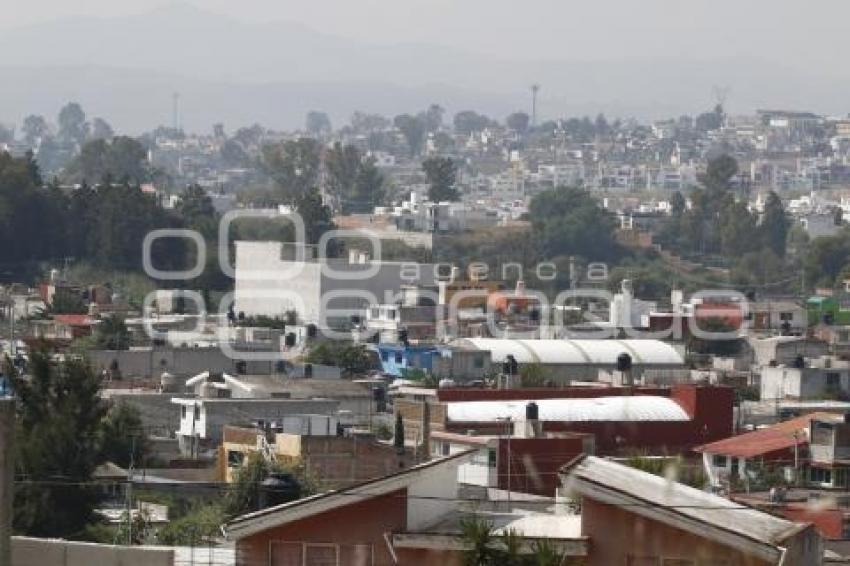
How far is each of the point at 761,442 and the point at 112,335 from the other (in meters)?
18.7

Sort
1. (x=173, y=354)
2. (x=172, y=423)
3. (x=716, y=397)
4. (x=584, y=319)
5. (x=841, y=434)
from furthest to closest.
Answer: (x=584, y=319), (x=173, y=354), (x=172, y=423), (x=716, y=397), (x=841, y=434)

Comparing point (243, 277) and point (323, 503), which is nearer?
point (323, 503)

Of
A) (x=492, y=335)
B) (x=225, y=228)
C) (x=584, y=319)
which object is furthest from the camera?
(x=225, y=228)

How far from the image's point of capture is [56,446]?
66.8 feet

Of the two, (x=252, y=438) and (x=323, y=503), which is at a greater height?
(x=323, y=503)

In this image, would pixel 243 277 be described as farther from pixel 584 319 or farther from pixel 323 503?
pixel 323 503

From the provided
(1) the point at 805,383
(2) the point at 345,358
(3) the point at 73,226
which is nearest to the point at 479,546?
(1) the point at 805,383

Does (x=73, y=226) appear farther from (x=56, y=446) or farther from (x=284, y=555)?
(x=284, y=555)

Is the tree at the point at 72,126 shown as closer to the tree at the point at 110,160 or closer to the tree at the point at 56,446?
the tree at the point at 110,160

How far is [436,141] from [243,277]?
378 feet

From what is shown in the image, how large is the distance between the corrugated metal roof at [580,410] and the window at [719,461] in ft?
4.49

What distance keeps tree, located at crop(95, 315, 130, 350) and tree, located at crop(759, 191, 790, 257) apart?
5191 cm

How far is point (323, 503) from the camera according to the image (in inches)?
406

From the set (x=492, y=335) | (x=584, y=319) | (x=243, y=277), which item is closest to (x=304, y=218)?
(x=243, y=277)
